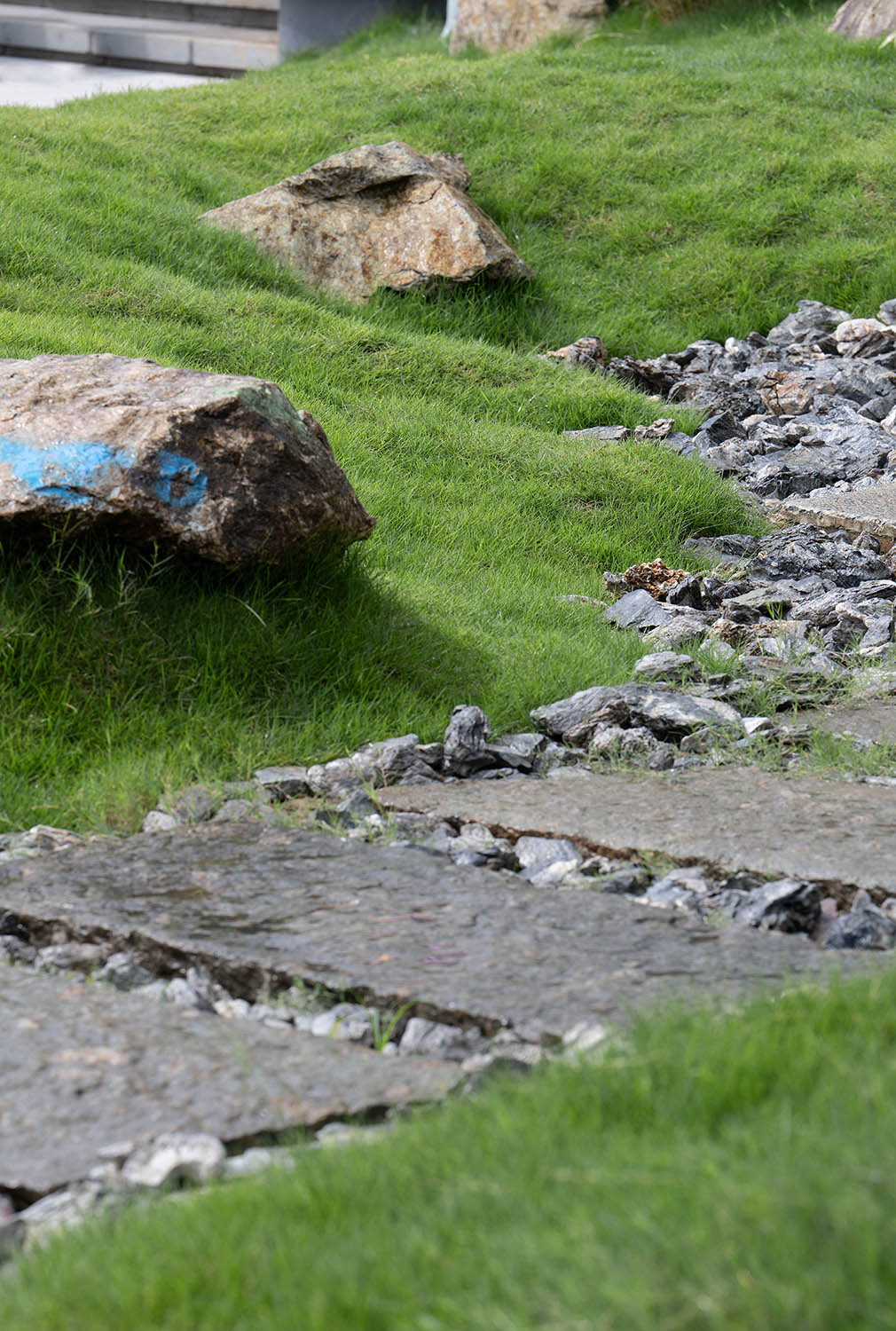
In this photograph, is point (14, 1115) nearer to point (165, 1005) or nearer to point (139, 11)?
point (165, 1005)

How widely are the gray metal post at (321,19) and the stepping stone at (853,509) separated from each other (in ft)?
45.3

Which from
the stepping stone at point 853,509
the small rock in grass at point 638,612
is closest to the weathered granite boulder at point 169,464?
the small rock in grass at point 638,612

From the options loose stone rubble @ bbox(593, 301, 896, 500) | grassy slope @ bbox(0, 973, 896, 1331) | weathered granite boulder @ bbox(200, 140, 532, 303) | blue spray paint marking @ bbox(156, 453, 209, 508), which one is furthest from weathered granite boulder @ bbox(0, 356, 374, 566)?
weathered granite boulder @ bbox(200, 140, 532, 303)

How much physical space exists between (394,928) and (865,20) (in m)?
13.6

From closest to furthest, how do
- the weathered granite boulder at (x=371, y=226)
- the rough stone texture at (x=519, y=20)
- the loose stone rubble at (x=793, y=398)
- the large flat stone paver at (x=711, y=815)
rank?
the large flat stone paver at (x=711, y=815) → the loose stone rubble at (x=793, y=398) → the weathered granite boulder at (x=371, y=226) → the rough stone texture at (x=519, y=20)

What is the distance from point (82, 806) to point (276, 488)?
118 centimetres

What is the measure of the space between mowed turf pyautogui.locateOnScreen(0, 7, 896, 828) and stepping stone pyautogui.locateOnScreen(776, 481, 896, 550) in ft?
1.49

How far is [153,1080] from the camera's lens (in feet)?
6.75

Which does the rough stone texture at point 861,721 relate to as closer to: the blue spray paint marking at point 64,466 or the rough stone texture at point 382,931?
the rough stone texture at point 382,931

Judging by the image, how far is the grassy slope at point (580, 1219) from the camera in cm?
127

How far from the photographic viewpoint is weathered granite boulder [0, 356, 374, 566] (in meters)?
3.77

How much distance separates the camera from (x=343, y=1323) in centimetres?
137

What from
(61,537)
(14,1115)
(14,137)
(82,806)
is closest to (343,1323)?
(14,1115)

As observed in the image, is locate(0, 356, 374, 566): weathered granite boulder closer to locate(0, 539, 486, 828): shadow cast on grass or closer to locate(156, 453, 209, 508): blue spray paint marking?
locate(156, 453, 209, 508): blue spray paint marking
